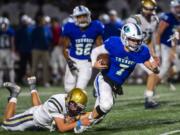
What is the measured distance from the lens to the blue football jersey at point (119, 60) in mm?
8875

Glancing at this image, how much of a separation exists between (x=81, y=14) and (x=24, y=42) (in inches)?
344

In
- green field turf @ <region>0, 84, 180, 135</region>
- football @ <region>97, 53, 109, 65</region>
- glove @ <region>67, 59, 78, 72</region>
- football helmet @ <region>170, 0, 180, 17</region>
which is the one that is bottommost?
green field turf @ <region>0, 84, 180, 135</region>

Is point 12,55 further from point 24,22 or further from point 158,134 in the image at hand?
point 158,134

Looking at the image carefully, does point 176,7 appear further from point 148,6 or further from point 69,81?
point 69,81

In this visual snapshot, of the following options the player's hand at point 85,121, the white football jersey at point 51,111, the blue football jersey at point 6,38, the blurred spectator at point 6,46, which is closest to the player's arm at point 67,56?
the white football jersey at point 51,111

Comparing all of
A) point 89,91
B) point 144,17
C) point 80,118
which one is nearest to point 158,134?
point 80,118

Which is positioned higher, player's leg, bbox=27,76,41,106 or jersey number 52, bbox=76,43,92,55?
jersey number 52, bbox=76,43,92,55

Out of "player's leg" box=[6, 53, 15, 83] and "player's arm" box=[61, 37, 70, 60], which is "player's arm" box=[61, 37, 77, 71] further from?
"player's leg" box=[6, 53, 15, 83]

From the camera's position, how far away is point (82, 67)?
10883mm

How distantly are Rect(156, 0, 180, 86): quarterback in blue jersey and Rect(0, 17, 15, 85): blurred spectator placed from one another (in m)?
6.15

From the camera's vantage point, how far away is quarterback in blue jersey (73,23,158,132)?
8758 millimetres

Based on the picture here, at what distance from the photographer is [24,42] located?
19.6 metres

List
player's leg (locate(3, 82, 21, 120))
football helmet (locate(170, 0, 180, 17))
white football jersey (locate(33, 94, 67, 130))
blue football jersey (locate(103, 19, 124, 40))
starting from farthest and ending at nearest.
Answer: blue football jersey (locate(103, 19, 124, 40))
football helmet (locate(170, 0, 180, 17))
player's leg (locate(3, 82, 21, 120))
white football jersey (locate(33, 94, 67, 130))

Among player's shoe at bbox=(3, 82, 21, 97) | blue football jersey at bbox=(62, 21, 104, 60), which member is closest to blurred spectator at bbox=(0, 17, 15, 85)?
blue football jersey at bbox=(62, 21, 104, 60)
